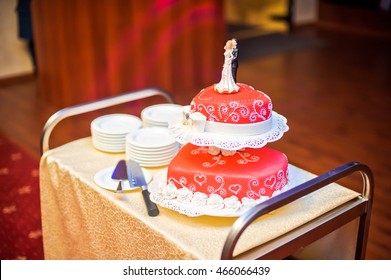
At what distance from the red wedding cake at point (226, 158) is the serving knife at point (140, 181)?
0.09 feet

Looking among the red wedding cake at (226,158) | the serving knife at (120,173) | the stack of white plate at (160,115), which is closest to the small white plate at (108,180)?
the serving knife at (120,173)

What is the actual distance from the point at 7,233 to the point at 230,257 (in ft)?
5.57

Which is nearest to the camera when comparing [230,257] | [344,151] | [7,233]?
[230,257]

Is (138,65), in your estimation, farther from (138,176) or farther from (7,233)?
(138,176)

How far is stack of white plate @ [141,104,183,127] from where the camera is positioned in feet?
7.15

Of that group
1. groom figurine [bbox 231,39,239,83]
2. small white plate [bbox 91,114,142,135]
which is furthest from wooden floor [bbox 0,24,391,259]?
groom figurine [bbox 231,39,239,83]

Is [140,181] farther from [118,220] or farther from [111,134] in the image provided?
[111,134]

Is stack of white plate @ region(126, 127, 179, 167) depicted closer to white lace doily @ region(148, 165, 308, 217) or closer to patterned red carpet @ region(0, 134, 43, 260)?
white lace doily @ region(148, 165, 308, 217)

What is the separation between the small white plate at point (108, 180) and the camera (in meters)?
1.78

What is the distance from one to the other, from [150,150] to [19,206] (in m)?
1.37

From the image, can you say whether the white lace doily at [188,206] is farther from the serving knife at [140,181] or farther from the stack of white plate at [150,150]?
the stack of white plate at [150,150]

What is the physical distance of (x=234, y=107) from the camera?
62.7 inches
